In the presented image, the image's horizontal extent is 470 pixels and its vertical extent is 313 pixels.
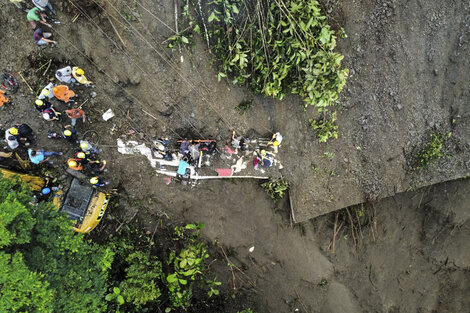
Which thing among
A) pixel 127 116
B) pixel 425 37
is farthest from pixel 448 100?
pixel 127 116

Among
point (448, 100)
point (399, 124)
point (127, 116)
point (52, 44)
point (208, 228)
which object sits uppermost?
point (448, 100)

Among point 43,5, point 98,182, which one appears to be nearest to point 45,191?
point 98,182

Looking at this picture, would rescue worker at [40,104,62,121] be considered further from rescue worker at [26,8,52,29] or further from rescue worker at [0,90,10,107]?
rescue worker at [26,8,52,29]

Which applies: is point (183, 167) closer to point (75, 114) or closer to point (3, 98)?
point (75, 114)

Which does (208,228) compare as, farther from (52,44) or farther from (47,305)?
(52,44)

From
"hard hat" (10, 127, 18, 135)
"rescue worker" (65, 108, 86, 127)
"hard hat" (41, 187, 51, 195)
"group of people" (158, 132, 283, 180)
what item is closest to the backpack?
"hard hat" (10, 127, 18, 135)
